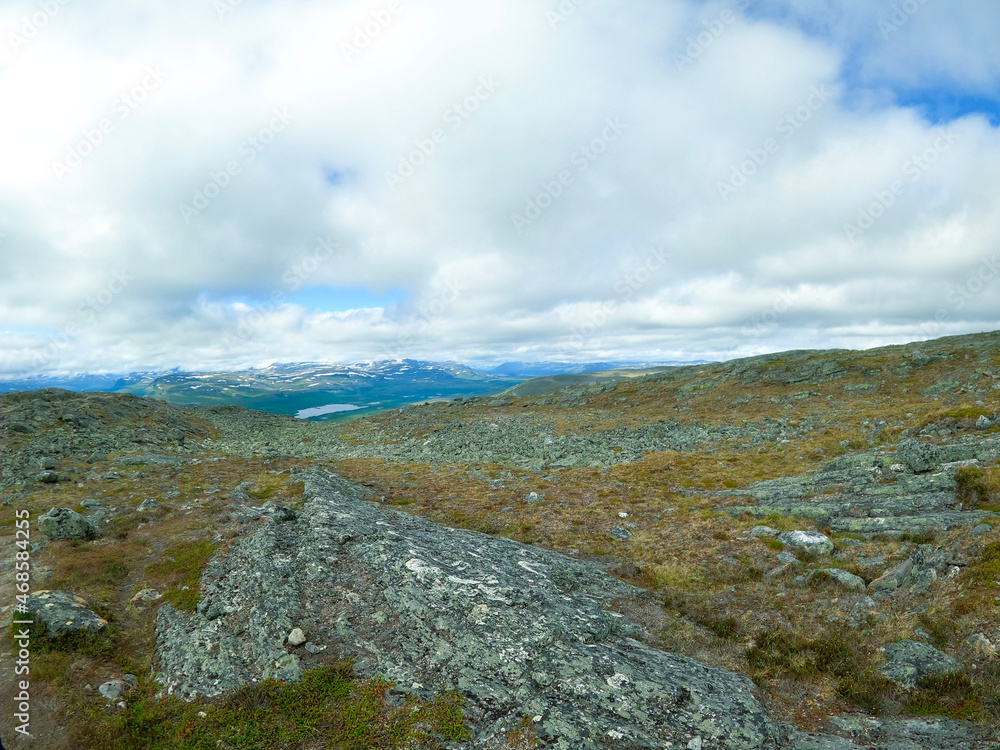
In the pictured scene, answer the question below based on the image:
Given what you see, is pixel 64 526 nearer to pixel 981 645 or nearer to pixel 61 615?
pixel 61 615

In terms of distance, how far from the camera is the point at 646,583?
15.5 meters

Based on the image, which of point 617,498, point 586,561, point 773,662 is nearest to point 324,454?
point 617,498

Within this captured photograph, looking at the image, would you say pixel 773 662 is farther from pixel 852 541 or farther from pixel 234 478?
pixel 234 478

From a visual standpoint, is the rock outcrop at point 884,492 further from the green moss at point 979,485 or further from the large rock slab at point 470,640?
the large rock slab at point 470,640

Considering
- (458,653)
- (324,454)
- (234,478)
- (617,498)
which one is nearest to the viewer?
(458,653)

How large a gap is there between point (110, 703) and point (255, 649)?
269 cm

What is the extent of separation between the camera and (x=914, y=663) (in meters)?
9.74

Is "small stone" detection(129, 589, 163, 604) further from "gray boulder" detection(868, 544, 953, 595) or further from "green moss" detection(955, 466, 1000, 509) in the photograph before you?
"green moss" detection(955, 466, 1000, 509)

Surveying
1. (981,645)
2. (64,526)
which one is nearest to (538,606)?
(981,645)

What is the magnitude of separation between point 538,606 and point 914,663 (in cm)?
893

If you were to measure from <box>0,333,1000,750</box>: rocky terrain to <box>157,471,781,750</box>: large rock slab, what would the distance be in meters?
0.06

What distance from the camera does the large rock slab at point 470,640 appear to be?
8.77 metres

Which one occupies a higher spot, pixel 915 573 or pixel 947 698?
pixel 915 573

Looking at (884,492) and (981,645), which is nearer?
(981,645)
